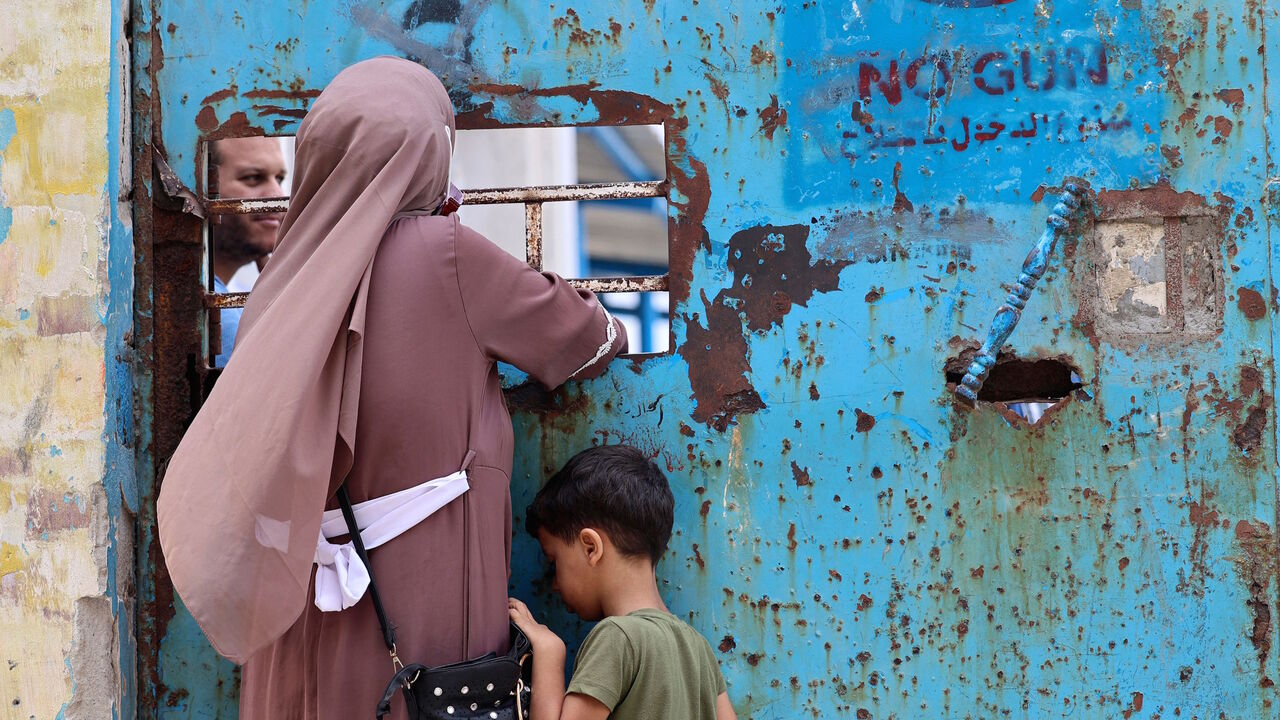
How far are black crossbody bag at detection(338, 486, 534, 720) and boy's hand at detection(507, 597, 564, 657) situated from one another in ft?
0.29

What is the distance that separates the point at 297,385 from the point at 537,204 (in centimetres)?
69

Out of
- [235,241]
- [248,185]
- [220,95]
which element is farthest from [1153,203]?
[235,241]

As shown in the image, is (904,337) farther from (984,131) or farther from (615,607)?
(615,607)

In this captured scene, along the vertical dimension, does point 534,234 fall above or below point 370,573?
above

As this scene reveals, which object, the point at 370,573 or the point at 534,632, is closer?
the point at 370,573

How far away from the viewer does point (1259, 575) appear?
6.35 feet

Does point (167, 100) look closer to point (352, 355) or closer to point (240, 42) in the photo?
point (240, 42)

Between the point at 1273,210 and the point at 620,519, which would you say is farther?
the point at 1273,210

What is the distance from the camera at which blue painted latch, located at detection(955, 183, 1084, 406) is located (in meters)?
1.86

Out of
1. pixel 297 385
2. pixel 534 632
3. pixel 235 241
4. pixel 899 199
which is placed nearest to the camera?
pixel 297 385

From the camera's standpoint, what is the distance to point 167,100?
2.01m

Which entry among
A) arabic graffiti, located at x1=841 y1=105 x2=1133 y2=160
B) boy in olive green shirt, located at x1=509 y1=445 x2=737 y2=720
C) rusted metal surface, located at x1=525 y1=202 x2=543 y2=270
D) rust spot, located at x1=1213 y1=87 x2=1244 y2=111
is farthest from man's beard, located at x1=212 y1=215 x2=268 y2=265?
rust spot, located at x1=1213 y1=87 x2=1244 y2=111

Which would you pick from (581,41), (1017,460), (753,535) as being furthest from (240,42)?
(1017,460)

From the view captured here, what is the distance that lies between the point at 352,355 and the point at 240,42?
31.9 inches
